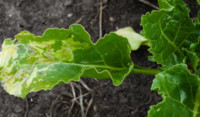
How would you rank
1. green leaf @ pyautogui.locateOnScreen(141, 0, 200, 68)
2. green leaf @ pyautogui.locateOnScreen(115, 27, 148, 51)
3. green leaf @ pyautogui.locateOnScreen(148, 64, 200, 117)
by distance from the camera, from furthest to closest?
green leaf @ pyautogui.locateOnScreen(115, 27, 148, 51) → green leaf @ pyautogui.locateOnScreen(141, 0, 200, 68) → green leaf @ pyautogui.locateOnScreen(148, 64, 200, 117)

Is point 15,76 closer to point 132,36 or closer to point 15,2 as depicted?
point 132,36

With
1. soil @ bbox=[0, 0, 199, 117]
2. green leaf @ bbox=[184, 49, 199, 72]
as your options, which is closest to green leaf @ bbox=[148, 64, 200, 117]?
green leaf @ bbox=[184, 49, 199, 72]

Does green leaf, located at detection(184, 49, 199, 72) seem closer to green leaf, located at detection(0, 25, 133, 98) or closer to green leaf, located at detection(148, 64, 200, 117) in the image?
green leaf, located at detection(148, 64, 200, 117)

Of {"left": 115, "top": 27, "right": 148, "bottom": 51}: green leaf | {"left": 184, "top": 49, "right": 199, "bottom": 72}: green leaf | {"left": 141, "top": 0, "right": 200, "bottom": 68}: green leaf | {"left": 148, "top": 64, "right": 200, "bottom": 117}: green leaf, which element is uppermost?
{"left": 115, "top": 27, "right": 148, "bottom": 51}: green leaf

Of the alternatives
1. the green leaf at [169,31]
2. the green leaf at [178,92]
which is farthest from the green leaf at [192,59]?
the green leaf at [178,92]

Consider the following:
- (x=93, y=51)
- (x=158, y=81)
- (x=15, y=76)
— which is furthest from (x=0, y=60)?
(x=158, y=81)

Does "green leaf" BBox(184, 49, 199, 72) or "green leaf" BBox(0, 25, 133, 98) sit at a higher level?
"green leaf" BBox(0, 25, 133, 98)
